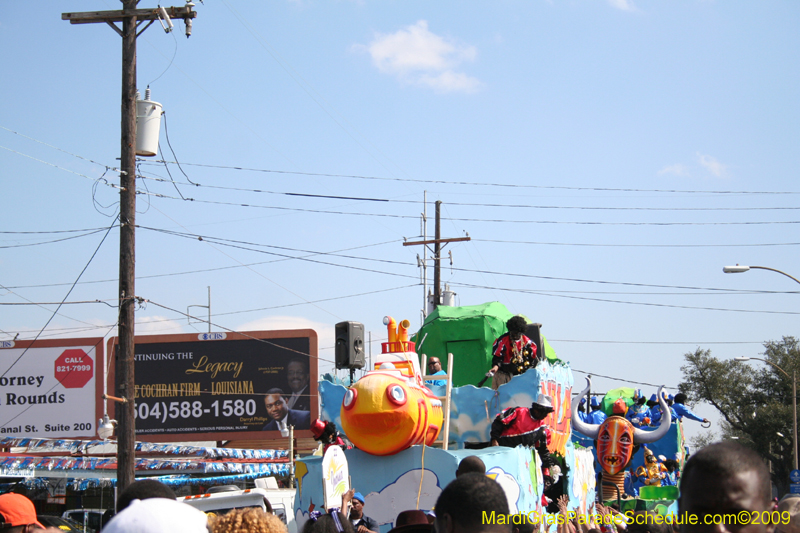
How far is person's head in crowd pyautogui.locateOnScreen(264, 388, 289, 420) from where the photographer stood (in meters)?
28.3

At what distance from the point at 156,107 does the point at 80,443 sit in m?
14.7

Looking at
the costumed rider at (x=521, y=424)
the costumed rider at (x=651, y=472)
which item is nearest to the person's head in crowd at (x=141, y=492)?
the costumed rider at (x=521, y=424)

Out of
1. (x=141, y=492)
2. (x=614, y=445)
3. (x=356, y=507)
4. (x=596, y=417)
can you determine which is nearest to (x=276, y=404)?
(x=596, y=417)

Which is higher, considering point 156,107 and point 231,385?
point 156,107

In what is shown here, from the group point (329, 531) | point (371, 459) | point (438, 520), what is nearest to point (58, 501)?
point (371, 459)

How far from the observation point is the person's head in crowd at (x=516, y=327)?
10641 mm

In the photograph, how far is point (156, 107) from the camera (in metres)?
11.7

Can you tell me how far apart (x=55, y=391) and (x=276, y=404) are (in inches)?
335

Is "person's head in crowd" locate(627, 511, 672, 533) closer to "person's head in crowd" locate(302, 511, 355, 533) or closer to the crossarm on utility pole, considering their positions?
"person's head in crowd" locate(302, 511, 355, 533)

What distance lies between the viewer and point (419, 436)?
901cm

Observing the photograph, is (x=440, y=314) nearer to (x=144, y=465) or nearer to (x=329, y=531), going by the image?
(x=329, y=531)

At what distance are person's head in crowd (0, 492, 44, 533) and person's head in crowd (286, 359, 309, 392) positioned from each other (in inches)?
996

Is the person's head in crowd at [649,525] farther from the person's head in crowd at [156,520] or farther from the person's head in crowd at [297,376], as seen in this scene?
the person's head in crowd at [297,376]

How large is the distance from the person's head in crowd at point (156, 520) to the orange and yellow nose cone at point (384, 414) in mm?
6146
